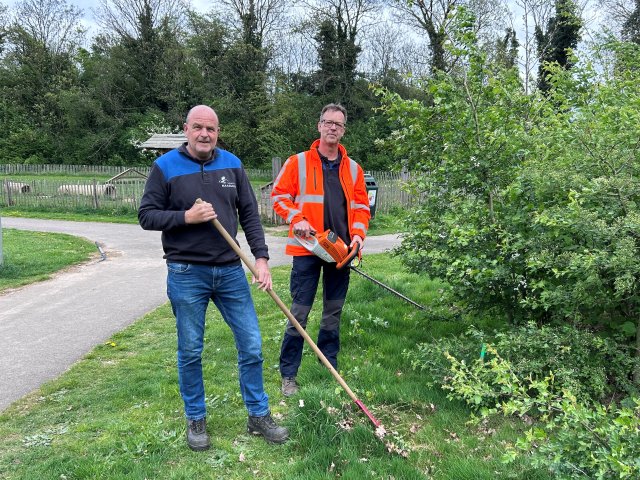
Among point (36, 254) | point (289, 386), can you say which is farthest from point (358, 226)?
point (36, 254)

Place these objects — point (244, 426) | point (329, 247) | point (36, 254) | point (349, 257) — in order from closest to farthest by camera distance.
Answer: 1. point (244, 426)
2. point (329, 247)
3. point (349, 257)
4. point (36, 254)

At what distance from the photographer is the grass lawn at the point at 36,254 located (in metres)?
8.88

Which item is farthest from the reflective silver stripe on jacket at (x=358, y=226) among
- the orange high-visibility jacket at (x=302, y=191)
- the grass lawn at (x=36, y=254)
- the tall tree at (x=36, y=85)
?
the tall tree at (x=36, y=85)

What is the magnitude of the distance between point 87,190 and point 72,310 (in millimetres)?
13747

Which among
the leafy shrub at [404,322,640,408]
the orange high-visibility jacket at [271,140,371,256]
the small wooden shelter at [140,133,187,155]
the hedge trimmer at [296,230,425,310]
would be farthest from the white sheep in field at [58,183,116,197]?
the leafy shrub at [404,322,640,408]

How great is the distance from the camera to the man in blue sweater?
10.8 feet

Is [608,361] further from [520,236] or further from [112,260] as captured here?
[112,260]

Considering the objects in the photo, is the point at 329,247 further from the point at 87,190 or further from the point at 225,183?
the point at 87,190

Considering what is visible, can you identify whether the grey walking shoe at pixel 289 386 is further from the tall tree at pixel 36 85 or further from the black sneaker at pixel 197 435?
the tall tree at pixel 36 85

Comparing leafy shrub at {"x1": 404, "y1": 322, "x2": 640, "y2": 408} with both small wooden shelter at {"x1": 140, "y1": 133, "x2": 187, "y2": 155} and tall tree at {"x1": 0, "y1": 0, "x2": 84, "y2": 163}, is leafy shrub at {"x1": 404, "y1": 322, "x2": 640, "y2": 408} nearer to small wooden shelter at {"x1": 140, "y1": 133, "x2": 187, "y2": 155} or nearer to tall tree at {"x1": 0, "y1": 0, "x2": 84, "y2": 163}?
small wooden shelter at {"x1": 140, "y1": 133, "x2": 187, "y2": 155}

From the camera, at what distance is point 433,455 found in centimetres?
320

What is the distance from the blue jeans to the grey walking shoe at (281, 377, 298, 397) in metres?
0.57

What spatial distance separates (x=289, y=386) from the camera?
4.20m

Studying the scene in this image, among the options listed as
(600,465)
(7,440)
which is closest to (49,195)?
(7,440)
